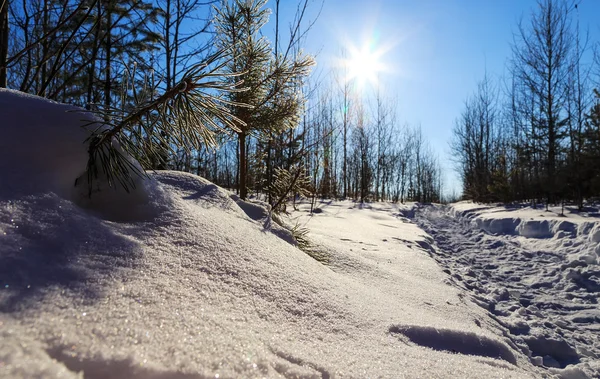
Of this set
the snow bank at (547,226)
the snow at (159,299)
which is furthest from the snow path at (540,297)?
the snow bank at (547,226)

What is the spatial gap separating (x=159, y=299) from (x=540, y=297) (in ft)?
9.95

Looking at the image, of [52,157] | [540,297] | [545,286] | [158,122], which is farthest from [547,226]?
[52,157]

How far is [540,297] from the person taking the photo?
97.8 inches

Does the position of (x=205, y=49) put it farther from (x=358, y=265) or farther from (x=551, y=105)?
(x=551, y=105)

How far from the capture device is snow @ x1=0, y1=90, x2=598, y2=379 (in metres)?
0.47

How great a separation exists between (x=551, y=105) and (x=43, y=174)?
15.0 metres

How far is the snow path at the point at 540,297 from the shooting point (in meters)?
1.58

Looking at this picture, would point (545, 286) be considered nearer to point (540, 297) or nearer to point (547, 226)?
point (540, 297)

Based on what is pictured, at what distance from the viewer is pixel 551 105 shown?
1127 cm

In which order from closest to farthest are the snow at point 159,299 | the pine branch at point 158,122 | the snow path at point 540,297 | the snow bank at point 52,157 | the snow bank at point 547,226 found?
the snow at point 159,299 → the snow bank at point 52,157 → the pine branch at point 158,122 → the snow path at point 540,297 → the snow bank at point 547,226

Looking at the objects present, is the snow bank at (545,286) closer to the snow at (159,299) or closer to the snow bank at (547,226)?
the snow bank at (547,226)

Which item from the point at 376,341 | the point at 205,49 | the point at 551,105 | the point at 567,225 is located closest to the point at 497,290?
the point at 376,341

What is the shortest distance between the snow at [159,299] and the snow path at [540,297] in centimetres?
31

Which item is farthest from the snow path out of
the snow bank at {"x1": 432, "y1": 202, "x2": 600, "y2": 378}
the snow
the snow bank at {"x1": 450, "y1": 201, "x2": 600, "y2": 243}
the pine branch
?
the pine branch
